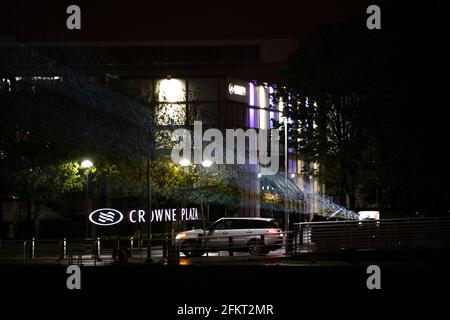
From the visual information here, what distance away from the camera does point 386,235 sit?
32500mm

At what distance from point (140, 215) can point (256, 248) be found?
10.6 meters

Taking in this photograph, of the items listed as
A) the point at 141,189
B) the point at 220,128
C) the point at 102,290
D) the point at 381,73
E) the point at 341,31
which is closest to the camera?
the point at 102,290

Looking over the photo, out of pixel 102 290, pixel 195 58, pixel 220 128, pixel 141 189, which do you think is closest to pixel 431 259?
pixel 102 290

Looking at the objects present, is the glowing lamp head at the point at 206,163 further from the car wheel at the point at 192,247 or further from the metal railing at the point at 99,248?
the car wheel at the point at 192,247

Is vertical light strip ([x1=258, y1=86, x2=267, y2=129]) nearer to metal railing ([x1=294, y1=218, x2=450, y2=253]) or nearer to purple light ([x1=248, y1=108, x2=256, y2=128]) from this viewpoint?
purple light ([x1=248, y1=108, x2=256, y2=128])

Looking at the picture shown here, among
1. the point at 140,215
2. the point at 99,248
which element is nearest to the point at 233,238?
the point at 99,248

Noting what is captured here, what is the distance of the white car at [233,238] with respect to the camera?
119 ft

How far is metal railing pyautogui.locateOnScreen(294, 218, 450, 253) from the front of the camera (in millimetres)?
32312

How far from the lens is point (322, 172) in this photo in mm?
45719

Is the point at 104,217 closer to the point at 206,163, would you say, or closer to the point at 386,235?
the point at 206,163

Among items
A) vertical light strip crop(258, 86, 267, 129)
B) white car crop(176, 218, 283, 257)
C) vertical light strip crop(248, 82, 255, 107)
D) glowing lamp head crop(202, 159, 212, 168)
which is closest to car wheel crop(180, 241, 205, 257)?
white car crop(176, 218, 283, 257)
